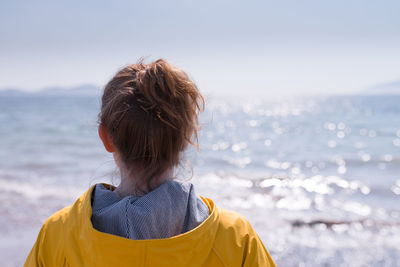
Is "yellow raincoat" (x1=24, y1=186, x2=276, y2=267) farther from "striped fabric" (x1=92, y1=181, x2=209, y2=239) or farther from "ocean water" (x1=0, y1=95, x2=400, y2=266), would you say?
"ocean water" (x1=0, y1=95, x2=400, y2=266)

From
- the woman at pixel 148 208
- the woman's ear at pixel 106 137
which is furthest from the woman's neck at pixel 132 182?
the woman's ear at pixel 106 137

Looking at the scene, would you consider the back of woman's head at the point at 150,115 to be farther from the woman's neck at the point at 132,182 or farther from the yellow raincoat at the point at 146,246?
the yellow raincoat at the point at 146,246

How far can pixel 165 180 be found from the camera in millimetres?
1358

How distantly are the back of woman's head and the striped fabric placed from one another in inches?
4.6

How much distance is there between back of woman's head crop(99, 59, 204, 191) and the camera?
1.28 m

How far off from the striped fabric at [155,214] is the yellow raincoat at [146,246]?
1.3 inches

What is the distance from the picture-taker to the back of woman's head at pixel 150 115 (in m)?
1.28

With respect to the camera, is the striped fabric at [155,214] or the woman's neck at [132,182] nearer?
the striped fabric at [155,214]

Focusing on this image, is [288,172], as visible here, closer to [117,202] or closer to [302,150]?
[302,150]

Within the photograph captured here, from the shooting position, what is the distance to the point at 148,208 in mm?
1196

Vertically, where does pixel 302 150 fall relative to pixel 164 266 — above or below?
below

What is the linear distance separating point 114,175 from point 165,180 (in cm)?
35

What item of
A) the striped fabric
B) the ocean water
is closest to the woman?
the striped fabric

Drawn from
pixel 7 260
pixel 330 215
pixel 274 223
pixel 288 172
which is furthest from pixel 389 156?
pixel 7 260
